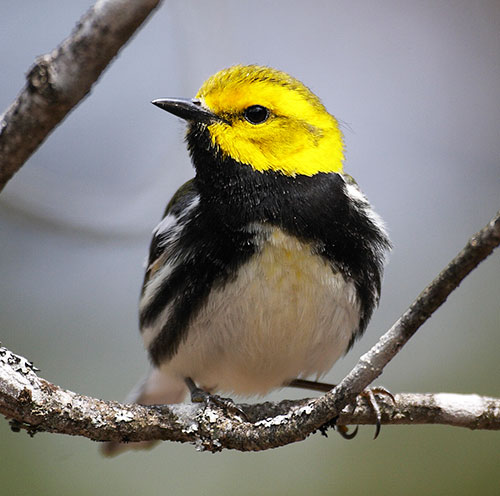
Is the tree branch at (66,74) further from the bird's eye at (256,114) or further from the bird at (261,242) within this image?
the bird's eye at (256,114)

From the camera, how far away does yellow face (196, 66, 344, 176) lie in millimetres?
3275

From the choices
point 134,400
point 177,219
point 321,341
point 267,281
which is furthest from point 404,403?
point 134,400

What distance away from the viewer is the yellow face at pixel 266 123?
10.7ft

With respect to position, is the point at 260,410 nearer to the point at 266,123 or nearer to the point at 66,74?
the point at 266,123

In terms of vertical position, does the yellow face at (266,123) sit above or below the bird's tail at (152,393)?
above

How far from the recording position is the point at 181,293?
3.30 metres

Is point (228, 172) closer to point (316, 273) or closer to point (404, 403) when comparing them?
point (316, 273)

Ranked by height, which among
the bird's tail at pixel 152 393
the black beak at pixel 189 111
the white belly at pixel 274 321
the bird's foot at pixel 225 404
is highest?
the black beak at pixel 189 111

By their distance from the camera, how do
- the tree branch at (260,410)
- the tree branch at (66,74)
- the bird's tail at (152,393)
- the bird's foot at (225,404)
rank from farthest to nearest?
the bird's tail at (152,393) < the bird's foot at (225,404) < the tree branch at (260,410) < the tree branch at (66,74)

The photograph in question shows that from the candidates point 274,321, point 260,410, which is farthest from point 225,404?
point 274,321

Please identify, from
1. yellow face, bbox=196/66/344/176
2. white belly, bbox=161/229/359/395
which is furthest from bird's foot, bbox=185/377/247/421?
yellow face, bbox=196/66/344/176

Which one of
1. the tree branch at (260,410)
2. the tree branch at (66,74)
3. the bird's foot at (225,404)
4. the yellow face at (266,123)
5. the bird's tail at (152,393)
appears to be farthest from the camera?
the bird's tail at (152,393)

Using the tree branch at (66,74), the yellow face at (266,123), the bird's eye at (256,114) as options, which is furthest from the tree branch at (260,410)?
the bird's eye at (256,114)

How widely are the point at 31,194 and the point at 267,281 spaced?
258cm
